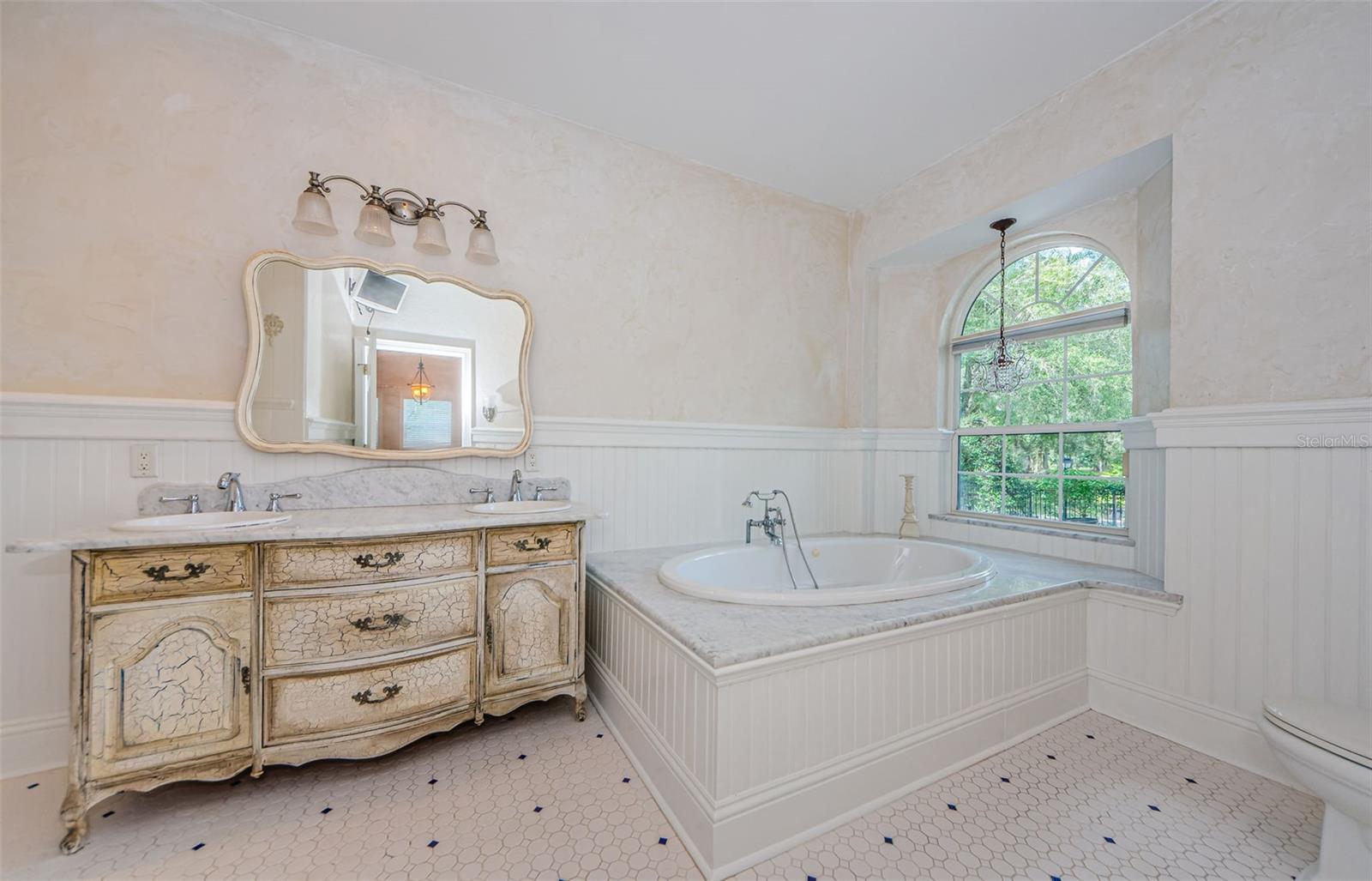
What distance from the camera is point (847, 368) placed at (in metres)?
3.36

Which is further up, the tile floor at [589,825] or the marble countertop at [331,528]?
the marble countertop at [331,528]

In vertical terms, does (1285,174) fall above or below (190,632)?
above

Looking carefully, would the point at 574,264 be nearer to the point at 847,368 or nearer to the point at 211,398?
the point at 211,398

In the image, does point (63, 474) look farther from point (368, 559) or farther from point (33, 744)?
point (368, 559)

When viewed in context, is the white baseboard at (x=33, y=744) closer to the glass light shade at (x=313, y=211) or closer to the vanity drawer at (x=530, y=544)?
the vanity drawer at (x=530, y=544)

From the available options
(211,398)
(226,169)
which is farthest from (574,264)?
(211,398)

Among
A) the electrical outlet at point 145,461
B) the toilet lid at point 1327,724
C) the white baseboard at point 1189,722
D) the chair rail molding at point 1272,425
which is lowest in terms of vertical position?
the white baseboard at point 1189,722

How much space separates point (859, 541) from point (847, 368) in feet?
3.94

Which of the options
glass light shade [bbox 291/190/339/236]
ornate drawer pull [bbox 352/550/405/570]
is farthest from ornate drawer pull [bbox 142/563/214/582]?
glass light shade [bbox 291/190/339/236]

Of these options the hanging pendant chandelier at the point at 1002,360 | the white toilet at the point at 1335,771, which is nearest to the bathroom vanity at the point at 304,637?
the white toilet at the point at 1335,771

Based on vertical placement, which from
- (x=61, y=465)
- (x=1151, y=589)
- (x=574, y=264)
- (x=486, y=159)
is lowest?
(x=1151, y=589)

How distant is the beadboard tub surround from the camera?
1.38 meters

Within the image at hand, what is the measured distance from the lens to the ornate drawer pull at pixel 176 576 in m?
1.40

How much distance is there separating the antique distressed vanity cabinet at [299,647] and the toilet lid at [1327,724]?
6.85ft
